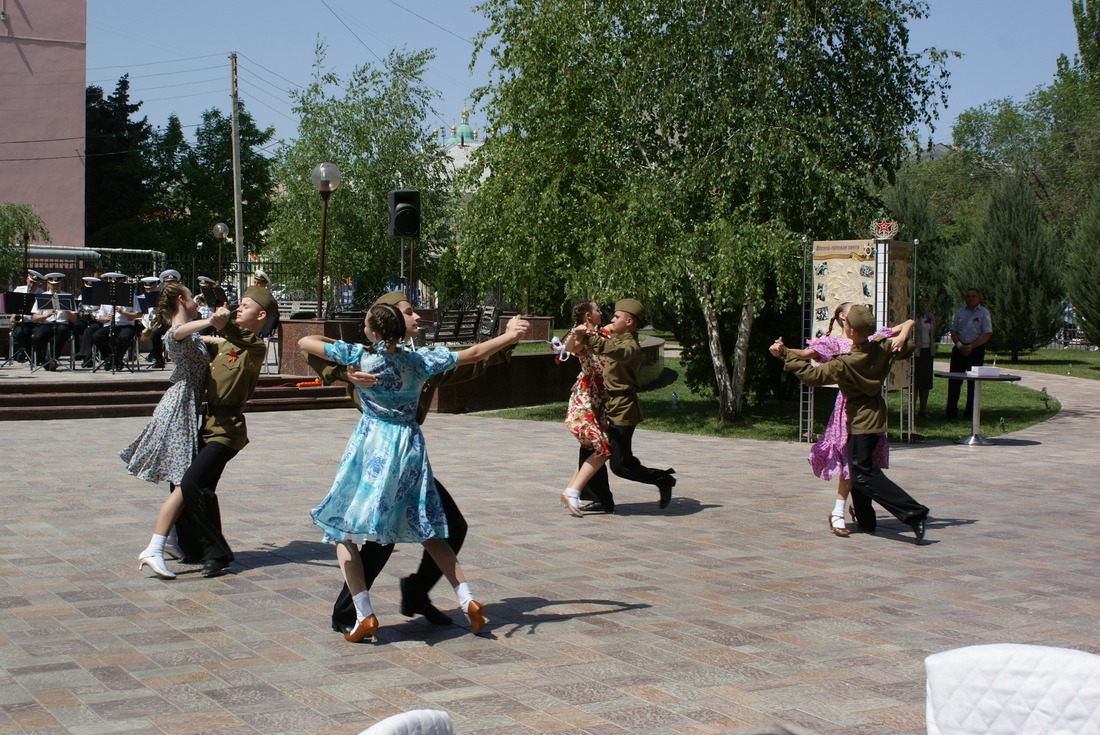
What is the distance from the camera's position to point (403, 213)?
38.1ft

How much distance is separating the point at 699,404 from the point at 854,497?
35.5 feet

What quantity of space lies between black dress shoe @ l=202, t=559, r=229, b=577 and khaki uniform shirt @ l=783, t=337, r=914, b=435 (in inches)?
164

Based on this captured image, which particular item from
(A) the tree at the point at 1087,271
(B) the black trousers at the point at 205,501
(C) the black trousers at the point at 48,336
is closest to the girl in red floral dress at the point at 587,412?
(B) the black trousers at the point at 205,501

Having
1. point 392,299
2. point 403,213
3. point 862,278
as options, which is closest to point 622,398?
point 403,213

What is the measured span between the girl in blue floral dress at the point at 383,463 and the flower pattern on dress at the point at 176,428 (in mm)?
1774

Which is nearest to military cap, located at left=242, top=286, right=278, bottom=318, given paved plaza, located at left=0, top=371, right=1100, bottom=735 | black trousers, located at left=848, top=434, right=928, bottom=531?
paved plaza, located at left=0, top=371, right=1100, bottom=735

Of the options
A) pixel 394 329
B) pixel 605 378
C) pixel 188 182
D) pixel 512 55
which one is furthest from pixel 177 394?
pixel 188 182

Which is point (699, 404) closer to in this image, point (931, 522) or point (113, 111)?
point (931, 522)

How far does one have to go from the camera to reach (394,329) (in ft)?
19.4

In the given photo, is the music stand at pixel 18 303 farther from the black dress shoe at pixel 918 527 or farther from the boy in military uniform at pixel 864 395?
the black dress shoe at pixel 918 527

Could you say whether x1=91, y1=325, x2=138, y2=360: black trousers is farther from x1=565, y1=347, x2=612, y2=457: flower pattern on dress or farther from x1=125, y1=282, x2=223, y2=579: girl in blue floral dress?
x1=125, y1=282, x2=223, y2=579: girl in blue floral dress

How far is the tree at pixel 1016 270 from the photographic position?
110ft

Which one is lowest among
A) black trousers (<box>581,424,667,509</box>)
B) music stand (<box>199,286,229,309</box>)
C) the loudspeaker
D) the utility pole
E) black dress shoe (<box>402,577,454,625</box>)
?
black dress shoe (<box>402,577,454,625</box>)

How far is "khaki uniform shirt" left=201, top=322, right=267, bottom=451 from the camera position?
7273 millimetres
